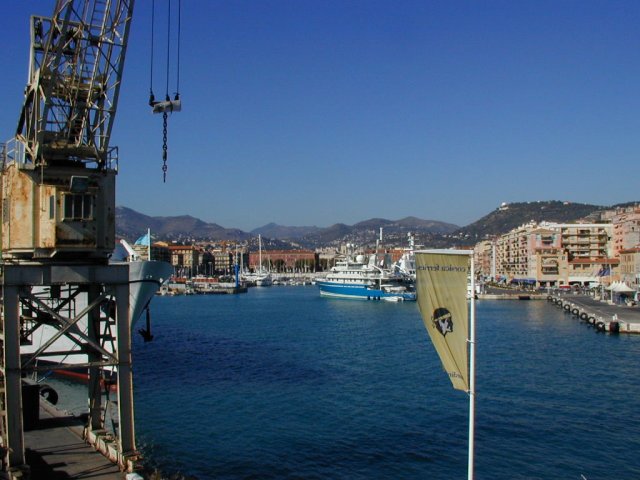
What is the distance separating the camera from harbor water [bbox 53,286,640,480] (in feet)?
65.4

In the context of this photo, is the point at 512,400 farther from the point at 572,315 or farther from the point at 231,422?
the point at 572,315

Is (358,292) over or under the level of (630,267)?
under

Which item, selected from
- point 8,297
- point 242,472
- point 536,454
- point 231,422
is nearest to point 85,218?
point 8,297

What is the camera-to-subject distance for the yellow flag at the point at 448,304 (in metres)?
9.75

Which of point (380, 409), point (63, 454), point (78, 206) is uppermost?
point (78, 206)

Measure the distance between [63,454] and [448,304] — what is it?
10970 millimetres

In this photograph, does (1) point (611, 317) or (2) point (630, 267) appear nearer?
(1) point (611, 317)

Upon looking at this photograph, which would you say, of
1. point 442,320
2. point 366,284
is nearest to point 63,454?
point 442,320

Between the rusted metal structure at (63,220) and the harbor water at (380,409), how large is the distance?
228 inches

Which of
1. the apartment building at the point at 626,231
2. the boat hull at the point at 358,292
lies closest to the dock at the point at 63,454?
the boat hull at the point at 358,292

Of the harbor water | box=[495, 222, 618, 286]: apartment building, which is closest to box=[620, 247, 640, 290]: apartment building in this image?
box=[495, 222, 618, 286]: apartment building

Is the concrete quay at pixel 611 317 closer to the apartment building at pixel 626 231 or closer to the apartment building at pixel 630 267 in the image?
the apartment building at pixel 630 267

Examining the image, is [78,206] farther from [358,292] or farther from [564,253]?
[564,253]

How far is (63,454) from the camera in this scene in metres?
15.9
